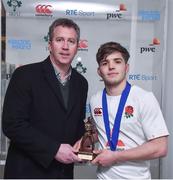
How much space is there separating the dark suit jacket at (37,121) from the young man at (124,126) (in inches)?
8.0

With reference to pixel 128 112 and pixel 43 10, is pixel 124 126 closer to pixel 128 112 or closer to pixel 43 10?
pixel 128 112

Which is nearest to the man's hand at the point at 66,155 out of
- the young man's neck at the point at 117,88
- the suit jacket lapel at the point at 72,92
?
the suit jacket lapel at the point at 72,92

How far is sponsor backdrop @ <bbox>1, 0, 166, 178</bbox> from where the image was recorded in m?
2.40

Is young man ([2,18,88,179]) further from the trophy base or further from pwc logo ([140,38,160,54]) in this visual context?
pwc logo ([140,38,160,54])

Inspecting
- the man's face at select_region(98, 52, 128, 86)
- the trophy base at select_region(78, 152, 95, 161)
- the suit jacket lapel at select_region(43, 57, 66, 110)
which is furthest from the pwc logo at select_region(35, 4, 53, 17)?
the trophy base at select_region(78, 152, 95, 161)

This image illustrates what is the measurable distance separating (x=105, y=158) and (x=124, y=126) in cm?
18

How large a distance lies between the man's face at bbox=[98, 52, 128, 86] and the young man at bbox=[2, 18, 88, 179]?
203 mm

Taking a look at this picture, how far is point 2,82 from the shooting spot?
2.42 metres

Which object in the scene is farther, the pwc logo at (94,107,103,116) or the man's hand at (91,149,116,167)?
the pwc logo at (94,107,103,116)

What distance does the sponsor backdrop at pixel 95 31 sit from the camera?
2.40 metres

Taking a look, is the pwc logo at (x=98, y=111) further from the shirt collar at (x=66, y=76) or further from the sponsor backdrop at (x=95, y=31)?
the sponsor backdrop at (x=95, y=31)

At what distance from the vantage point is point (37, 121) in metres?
1.61

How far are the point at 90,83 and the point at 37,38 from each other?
551mm

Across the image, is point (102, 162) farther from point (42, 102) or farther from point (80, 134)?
point (42, 102)
